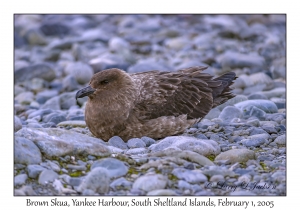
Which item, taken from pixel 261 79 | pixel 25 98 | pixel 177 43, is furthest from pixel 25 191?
pixel 177 43

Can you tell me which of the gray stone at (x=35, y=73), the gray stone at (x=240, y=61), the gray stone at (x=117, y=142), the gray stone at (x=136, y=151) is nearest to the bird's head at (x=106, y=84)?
the gray stone at (x=117, y=142)

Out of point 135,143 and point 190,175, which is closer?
point 190,175

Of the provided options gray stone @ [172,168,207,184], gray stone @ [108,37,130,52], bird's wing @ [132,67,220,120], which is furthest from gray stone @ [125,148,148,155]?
gray stone @ [108,37,130,52]

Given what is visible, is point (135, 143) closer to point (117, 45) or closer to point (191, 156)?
point (191, 156)

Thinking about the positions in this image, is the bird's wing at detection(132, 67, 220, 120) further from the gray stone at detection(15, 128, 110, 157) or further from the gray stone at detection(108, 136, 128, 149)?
the gray stone at detection(15, 128, 110, 157)

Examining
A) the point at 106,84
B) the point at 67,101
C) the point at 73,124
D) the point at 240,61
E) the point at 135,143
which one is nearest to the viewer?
the point at 135,143

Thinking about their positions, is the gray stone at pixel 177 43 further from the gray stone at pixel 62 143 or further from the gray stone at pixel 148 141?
the gray stone at pixel 62 143
